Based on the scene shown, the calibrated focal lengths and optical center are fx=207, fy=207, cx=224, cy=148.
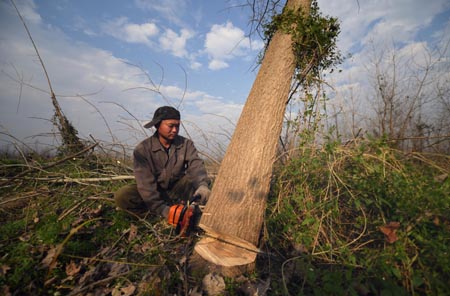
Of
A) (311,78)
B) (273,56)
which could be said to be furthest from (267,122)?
(311,78)

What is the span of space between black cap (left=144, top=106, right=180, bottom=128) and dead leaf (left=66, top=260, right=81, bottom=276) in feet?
5.69

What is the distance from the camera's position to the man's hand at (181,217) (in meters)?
2.19

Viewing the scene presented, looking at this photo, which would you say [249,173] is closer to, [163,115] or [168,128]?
[168,128]

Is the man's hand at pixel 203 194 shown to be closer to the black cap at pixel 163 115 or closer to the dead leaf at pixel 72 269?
the black cap at pixel 163 115

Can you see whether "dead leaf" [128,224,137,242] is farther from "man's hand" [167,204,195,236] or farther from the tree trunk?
the tree trunk

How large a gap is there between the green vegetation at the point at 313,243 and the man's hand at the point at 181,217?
146 millimetres

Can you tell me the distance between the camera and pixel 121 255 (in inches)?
82.1

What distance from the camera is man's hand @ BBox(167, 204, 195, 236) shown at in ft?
7.18

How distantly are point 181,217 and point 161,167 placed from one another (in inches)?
44.4

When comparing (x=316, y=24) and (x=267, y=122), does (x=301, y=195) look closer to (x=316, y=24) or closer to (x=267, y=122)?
(x=267, y=122)

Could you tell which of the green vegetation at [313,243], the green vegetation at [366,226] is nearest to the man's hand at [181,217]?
the green vegetation at [313,243]

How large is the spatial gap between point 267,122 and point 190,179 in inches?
64.3

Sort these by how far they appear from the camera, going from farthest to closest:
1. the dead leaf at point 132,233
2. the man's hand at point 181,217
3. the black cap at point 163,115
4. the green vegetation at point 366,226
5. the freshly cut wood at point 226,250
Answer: the black cap at point 163,115 → the dead leaf at point 132,233 → the man's hand at point 181,217 → the freshly cut wood at point 226,250 → the green vegetation at point 366,226

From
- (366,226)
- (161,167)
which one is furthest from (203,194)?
(366,226)
